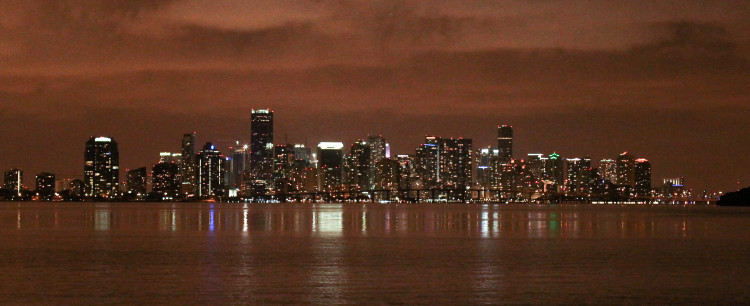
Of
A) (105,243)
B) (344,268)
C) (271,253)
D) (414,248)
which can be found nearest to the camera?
(344,268)

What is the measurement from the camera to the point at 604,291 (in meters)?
26.3

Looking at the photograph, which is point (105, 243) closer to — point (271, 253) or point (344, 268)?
point (271, 253)

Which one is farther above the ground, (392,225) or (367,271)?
(367,271)

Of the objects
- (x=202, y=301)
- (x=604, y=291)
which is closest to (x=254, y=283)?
(x=202, y=301)

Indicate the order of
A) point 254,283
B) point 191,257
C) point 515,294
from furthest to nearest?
point 191,257 → point 254,283 → point 515,294

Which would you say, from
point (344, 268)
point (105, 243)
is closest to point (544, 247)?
point (344, 268)

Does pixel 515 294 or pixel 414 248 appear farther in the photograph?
pixel 414 248

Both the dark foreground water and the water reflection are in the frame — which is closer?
the dark foreground water

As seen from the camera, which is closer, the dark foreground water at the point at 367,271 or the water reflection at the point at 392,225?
the dark foreground water at the point at 367,271

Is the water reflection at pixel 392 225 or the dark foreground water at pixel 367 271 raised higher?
the dark foreground water at pixel 367 271

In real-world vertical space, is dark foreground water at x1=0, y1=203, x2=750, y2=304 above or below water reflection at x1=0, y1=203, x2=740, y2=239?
above

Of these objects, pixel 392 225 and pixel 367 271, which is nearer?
pixel 367 271

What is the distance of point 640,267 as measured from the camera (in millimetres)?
34062

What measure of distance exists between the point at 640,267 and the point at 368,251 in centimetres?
1346
